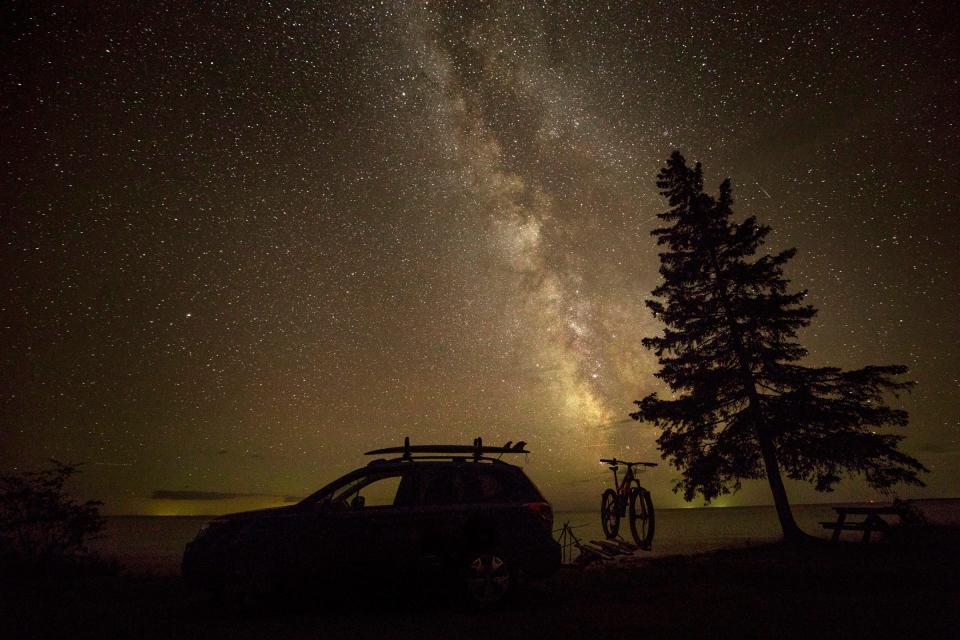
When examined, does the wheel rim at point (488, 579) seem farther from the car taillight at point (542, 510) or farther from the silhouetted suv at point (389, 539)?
the car taillight at point (542, 510)

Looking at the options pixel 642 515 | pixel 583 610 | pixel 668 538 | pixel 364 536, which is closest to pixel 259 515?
pixel 364 536

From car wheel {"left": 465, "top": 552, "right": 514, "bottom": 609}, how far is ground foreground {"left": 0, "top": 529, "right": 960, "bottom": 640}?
204 mm

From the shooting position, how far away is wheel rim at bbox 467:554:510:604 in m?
6.64

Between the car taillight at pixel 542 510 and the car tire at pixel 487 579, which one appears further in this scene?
the car taillight at pixel 542 510

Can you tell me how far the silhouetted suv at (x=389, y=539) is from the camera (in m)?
6.61

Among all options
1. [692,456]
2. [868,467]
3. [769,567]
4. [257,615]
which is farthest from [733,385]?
[257,615]

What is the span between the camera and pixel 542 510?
725 centimetres

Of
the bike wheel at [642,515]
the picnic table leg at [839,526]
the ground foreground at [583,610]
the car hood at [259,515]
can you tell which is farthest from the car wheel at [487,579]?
the picnic table leg at [839,526]

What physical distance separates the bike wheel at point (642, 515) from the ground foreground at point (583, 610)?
3584 millimetres

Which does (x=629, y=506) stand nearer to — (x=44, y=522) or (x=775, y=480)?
(x=775, y=480)

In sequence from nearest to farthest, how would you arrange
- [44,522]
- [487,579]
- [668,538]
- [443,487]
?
[487,579], [443,487], [44,522], [668,538]

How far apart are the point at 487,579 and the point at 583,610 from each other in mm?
1430

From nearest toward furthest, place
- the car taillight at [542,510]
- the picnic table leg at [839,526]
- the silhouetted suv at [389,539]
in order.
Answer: the silhouetted suv at [389,539]
the car taillight at [542,510]
the picnic table leg at [839,526]

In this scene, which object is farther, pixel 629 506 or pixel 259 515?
pixel 629 506
